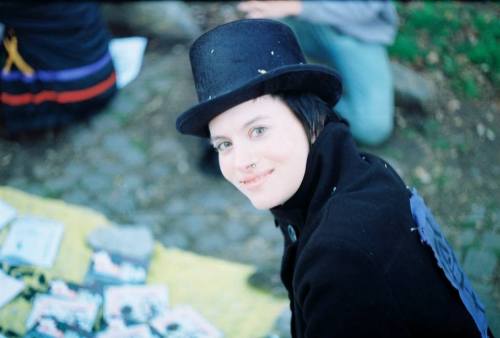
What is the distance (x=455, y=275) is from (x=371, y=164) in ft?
1.51

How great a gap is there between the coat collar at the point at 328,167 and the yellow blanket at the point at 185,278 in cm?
127

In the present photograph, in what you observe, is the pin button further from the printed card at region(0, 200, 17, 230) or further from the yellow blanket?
the printed card at region(0, 200, 17, 230)

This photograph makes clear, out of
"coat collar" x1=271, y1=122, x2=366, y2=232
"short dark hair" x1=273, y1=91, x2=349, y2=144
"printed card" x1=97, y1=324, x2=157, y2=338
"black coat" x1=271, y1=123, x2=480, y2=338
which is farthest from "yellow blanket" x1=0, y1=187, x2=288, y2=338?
"short dark hair" x1=273, y1=91, x2=349, y2=144

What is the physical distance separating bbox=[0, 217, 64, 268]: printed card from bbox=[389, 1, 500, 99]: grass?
11.3 feet

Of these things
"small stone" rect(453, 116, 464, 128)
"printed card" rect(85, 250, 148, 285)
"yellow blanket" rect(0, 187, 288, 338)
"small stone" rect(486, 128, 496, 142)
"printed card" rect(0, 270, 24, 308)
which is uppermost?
"small stone" rect(453, 116, 464, 128)

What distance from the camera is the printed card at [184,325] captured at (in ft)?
8.92

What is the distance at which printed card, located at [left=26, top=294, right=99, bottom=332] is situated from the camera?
2.68m

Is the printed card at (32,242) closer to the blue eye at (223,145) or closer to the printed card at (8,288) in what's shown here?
the printed card at (8,288)

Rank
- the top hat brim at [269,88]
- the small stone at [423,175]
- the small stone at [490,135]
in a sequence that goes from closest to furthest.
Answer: the top hat brim at [269,88]
the small stone at [423,175]
the small stone at [490,135]

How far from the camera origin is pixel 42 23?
356 centimetres

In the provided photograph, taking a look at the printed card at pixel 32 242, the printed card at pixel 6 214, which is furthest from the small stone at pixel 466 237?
the printed card at pixel 6 214

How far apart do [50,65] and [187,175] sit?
48.0 inches

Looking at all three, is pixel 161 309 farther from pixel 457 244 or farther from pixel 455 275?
pixel 457 244

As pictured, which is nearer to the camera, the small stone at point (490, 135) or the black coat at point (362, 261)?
the black coat at point (362, 261)
